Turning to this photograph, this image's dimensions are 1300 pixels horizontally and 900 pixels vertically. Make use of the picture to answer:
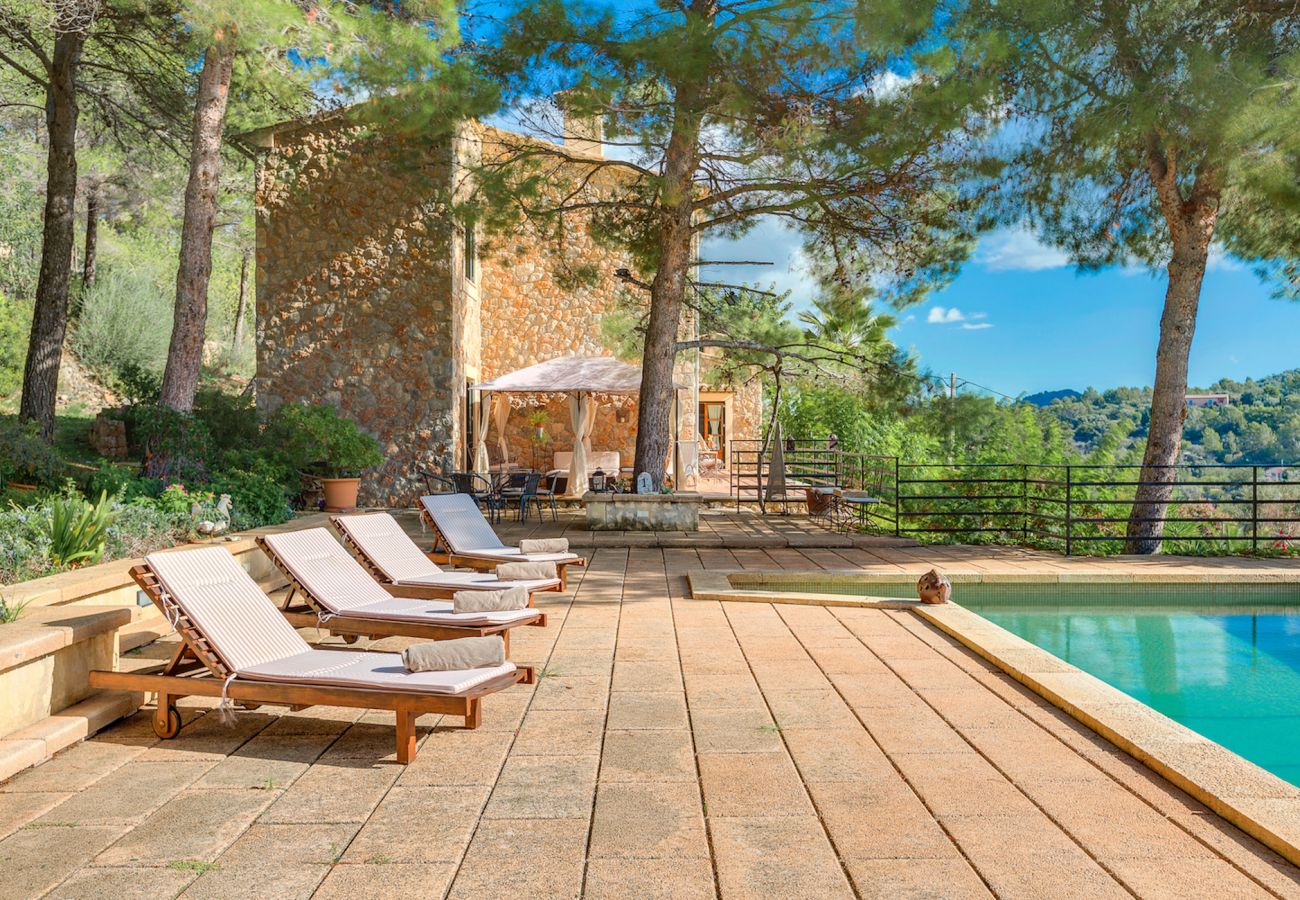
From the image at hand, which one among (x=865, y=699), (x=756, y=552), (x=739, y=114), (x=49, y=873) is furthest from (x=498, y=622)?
(x=739, y=114)

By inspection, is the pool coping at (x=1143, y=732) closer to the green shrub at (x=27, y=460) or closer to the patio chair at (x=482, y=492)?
the patio chair at (x=482, y=492)

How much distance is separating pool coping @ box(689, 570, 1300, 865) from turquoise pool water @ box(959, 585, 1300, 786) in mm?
767

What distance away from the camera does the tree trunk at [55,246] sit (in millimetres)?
10773

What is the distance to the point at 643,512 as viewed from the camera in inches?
430

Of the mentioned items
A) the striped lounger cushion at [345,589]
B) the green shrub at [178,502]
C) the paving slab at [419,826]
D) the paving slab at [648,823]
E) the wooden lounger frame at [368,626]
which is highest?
the green shrub at [178,502]

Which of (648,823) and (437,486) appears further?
(437,486)

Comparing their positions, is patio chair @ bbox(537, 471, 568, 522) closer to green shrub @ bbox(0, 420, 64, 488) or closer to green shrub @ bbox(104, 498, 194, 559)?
green shrub @ bbox(0, 420, 64, 488)

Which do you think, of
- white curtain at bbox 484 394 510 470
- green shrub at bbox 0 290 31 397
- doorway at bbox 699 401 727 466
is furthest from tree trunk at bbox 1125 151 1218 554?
green shrub at bbox 0 290 31 397

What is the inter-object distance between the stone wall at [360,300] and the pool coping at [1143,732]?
822 cm

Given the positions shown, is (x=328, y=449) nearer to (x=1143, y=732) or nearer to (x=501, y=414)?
(x=501, y=414)

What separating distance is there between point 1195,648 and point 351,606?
5.12 metres

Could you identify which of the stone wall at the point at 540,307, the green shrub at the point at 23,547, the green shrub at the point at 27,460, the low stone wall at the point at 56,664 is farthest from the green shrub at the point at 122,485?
the stone wall at the point at 540,307

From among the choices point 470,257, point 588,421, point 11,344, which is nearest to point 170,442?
point 470,257

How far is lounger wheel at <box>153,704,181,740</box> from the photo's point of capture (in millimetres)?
3654
